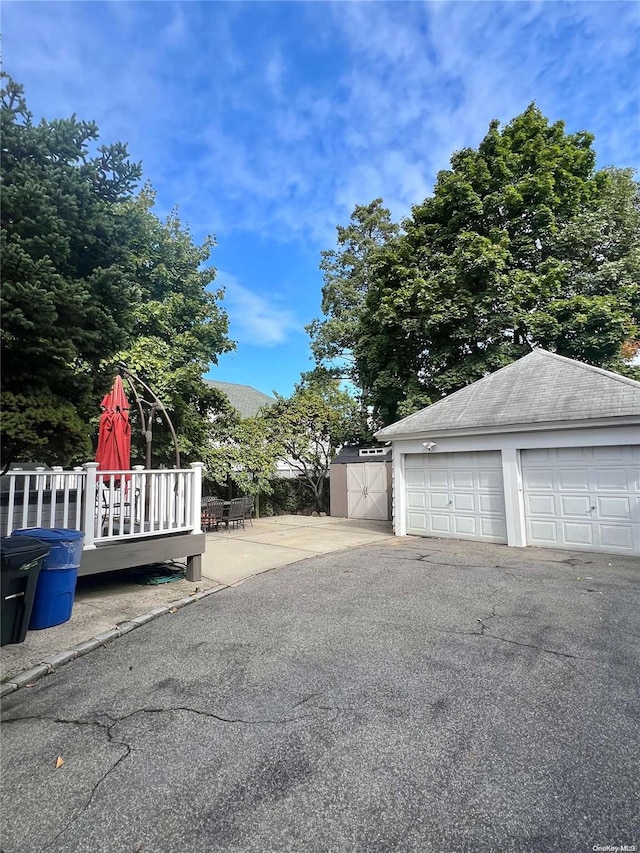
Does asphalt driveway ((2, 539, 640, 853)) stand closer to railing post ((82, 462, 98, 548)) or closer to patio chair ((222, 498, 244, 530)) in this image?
railing post ((82, 462, 98, 548))

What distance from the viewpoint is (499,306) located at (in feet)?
47.5

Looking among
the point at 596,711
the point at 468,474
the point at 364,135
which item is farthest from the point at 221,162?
the point at 596,711

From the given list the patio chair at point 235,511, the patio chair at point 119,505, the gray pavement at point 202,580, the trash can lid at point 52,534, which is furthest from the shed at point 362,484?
the trash can lid at point 52,534

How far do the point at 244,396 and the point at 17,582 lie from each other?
23559 millimetres

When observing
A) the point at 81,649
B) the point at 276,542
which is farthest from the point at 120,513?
the point at 276,542

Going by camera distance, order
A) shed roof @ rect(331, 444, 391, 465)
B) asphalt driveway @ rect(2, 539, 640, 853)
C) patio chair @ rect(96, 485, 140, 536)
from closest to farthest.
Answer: asphalt driveway @ rect(2, 539, 640, 853) → patio chair @ rect(96, 485, 140, 536) → shed roof @ rect(331, 444, 391, 465)

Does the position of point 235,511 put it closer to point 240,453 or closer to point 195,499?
point 240,453

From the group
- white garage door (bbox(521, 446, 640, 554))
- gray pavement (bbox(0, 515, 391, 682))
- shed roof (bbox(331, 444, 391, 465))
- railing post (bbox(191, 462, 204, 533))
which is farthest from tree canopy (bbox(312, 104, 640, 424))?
railing post (bbox(191, 462, 204, 533))

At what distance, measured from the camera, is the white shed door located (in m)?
14.6

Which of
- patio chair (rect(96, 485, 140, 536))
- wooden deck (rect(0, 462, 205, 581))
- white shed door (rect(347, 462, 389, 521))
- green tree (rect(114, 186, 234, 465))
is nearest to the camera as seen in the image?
wooden deck (rect(0, 462, 205, 581))

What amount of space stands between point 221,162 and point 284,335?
1337cm

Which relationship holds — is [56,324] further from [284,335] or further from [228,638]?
[284,335]

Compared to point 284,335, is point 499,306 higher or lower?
lower

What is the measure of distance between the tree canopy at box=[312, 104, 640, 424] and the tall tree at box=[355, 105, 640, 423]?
0.04 meters
